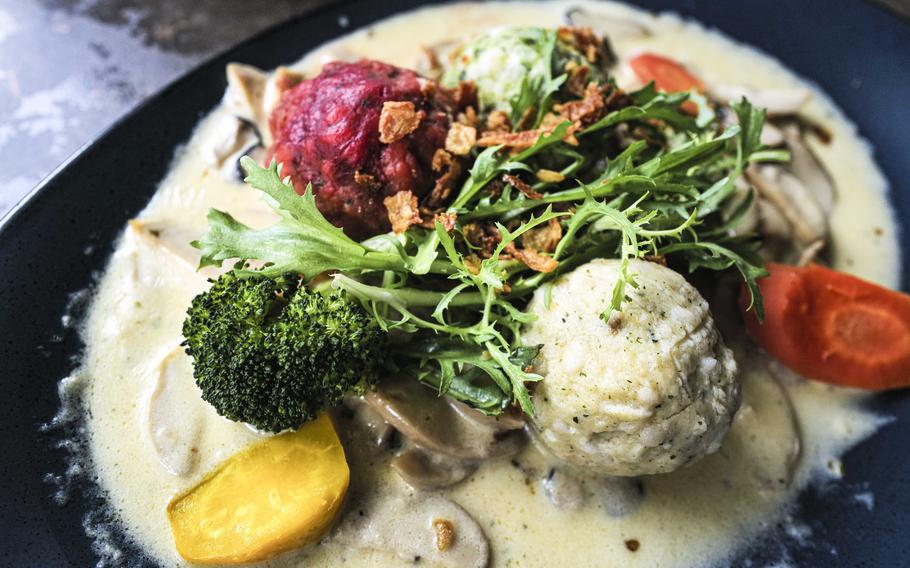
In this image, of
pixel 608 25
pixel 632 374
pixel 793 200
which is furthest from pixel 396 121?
pixel 793 200

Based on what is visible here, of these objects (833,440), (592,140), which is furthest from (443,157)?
(833,440)

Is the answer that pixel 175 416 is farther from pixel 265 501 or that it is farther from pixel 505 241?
pixel 505 241

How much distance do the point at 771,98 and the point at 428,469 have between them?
8.41ft

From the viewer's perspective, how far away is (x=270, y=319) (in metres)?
2.52

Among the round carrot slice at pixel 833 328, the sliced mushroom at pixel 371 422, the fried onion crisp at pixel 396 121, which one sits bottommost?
the sliced mushroom at pixel 371 422

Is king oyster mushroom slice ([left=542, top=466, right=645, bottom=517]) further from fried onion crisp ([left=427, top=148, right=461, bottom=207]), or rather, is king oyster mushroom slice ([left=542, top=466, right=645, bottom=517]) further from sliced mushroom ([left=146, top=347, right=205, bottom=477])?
sliced mushroom ([left=146, top=347, right=205, bottom=477])

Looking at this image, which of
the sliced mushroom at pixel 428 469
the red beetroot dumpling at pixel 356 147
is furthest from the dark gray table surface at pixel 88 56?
the sliced mushroom at pixel 428 469

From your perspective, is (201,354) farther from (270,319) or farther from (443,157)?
(443,157)

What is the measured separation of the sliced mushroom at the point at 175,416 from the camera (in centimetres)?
273

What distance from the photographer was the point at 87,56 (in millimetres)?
4441

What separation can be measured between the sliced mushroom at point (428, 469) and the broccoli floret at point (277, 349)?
37 cm

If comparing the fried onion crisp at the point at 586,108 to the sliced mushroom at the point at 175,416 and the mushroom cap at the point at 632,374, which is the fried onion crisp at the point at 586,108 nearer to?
the mushroom cap at the point at 632,374

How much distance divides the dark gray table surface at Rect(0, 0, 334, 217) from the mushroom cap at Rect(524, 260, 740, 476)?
3.01 metres

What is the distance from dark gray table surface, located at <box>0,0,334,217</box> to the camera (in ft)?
13.7
